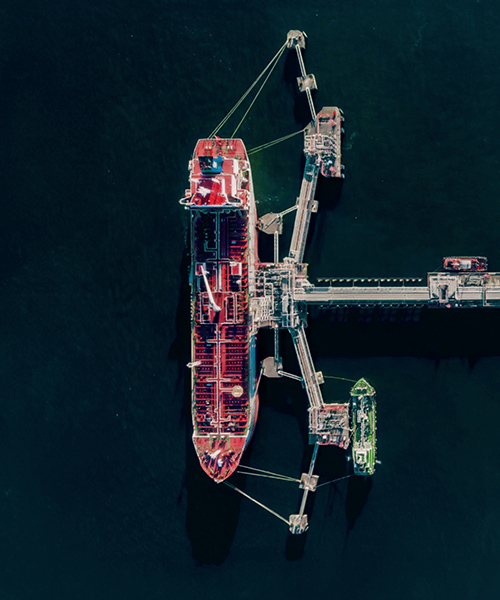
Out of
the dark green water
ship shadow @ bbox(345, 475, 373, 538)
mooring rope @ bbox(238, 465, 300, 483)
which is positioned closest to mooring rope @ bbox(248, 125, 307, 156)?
the dark green water

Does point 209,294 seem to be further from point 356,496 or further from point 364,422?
point 356,496

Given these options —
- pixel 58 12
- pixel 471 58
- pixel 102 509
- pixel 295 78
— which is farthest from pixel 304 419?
pixel 58 12

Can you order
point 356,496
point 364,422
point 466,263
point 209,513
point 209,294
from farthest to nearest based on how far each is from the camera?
point 209,513 < point 356,496 < point 364,422 < point 466,263 < point 209,294

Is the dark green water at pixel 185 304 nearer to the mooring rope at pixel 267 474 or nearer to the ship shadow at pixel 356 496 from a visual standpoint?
the ship shadow at pixel 356 496

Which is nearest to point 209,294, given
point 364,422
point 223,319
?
point 223,319

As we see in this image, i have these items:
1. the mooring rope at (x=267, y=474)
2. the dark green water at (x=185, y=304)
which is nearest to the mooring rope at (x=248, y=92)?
the dark green water at (x=185, y=304)

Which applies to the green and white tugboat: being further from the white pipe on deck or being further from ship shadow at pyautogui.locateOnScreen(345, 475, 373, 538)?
the white pipe on deck
